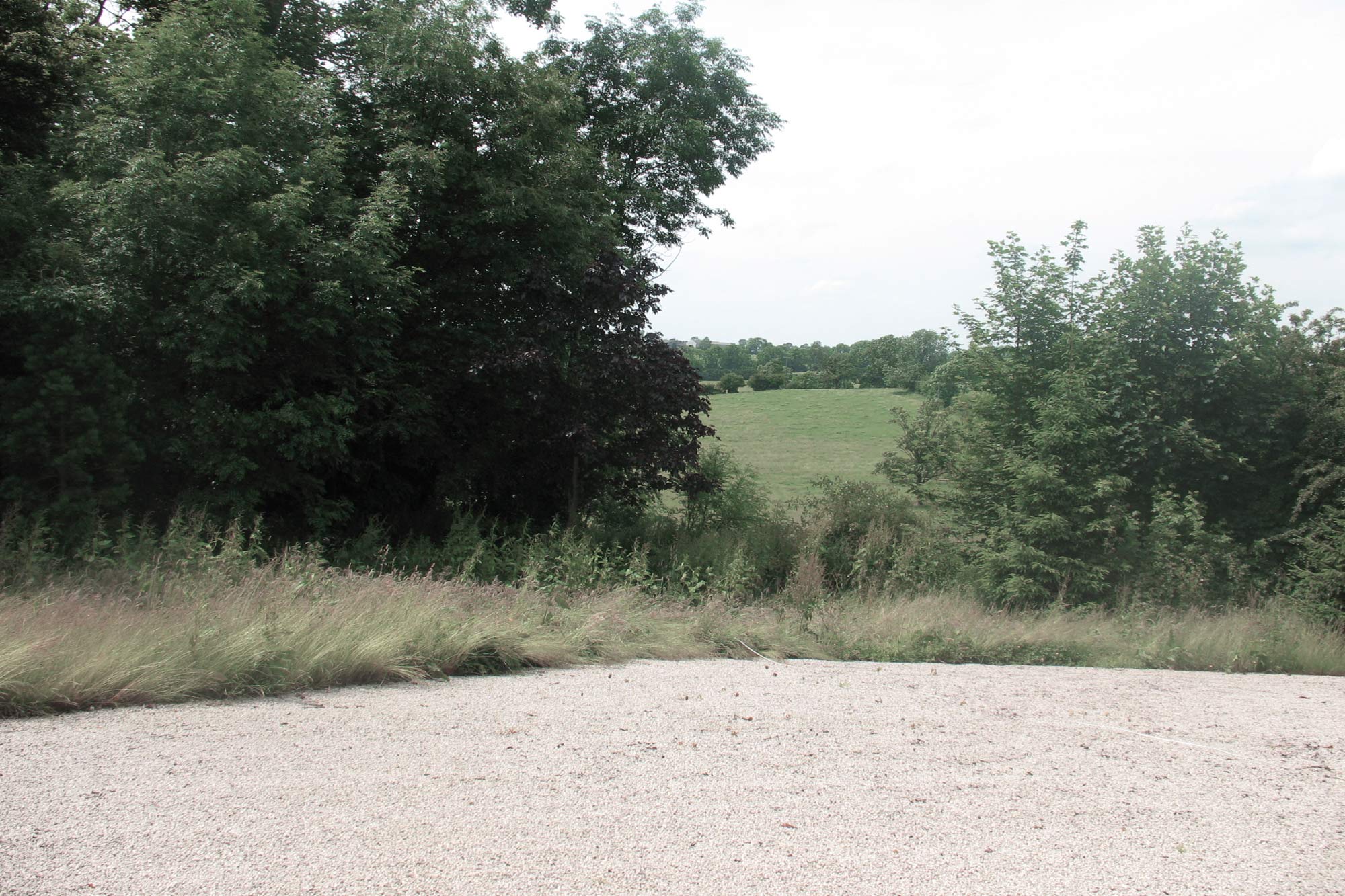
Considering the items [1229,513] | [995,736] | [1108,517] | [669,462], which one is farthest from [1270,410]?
[995,736]

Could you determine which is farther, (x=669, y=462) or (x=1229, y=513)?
(x=1229, y=513)

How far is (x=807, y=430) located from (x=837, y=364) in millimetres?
44179

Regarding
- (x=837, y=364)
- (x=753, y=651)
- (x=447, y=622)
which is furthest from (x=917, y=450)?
(x=837, y=364)

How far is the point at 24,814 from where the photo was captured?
3.42 m

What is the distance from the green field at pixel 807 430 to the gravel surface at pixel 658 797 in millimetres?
21354

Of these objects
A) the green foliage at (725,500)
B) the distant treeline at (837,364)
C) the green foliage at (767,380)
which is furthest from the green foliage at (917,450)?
the green foliage at (767,380)

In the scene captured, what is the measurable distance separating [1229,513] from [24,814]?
20292 millimetres

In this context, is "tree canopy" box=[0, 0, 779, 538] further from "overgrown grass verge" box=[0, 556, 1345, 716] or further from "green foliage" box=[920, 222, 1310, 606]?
"green foliage" box=[920, 222, 1310, 606]

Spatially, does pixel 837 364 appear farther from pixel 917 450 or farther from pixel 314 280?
pixel 314 280

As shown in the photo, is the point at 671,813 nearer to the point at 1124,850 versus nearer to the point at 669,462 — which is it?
the point at 1124,850

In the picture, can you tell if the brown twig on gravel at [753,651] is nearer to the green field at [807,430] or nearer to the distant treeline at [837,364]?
the green field at [807,430]

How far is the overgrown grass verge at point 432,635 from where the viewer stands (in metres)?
5.21

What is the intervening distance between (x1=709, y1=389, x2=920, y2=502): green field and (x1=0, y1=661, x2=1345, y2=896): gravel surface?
21354 mm

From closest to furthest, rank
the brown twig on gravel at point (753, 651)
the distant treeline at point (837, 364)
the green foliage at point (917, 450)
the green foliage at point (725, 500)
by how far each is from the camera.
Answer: the brown twig on gravel at point (753, 651), the green foliage at point (725, 500), the green foliage at point (917, 450), the distant treeline at point (837, 364)
